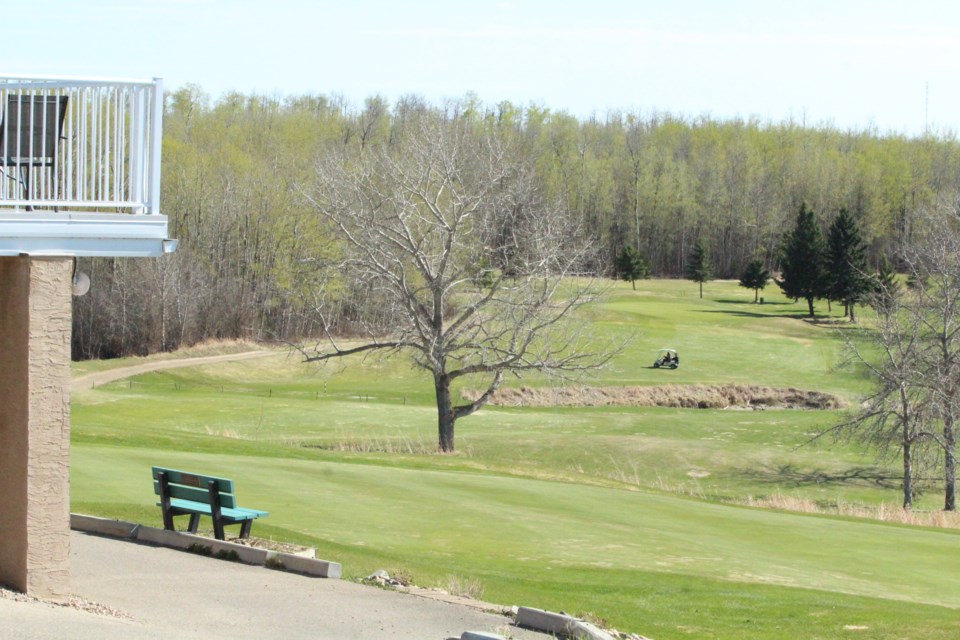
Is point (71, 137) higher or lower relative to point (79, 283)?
higher

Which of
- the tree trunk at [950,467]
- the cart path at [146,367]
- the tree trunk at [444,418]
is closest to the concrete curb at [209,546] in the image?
the tree trunk at [444,418]

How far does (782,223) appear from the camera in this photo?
131750mm

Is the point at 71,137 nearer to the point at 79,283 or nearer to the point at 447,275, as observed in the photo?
the point at 79,283

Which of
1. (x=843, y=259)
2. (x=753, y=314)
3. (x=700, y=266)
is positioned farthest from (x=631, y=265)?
(x=843, y=259)

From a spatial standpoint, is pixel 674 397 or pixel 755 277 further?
pixel 755 277

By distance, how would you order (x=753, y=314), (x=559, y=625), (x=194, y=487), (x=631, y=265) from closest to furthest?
1. (x=559, y=625)
2. (x=194, y=487)
3. (x=753, y=314)
4. (x=631, y=265)

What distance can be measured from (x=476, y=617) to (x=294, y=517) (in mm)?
6574

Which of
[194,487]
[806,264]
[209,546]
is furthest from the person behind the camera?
[806,264]

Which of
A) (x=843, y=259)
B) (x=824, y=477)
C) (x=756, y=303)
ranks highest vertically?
(x=843, y=259)

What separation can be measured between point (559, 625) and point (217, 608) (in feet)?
9.99

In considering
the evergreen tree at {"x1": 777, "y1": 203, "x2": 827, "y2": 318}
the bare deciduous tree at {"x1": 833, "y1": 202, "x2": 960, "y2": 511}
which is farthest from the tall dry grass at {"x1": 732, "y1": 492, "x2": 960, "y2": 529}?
the evergreen tree at {"x1": 777, "y1": 203, "x2": 827, "y2": 318}

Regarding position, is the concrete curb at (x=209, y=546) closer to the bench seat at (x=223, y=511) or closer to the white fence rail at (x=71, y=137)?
the bench seat at (x=223, y=511)

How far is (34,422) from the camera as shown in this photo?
1006 cm

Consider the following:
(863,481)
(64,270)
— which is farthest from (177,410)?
(64,270)
